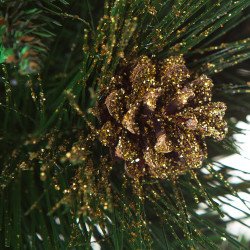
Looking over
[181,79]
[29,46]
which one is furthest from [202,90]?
[29,46]

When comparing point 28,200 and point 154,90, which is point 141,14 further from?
point 28,200

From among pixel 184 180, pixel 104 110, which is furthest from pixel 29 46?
pixel 184 180

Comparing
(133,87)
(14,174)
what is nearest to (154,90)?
(133,87)

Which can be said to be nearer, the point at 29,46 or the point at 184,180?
the point at 29,46

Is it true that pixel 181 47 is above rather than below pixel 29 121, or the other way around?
above

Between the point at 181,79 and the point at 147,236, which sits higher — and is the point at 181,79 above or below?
above

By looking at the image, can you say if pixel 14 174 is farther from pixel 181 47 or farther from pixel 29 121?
pixel 181 47
